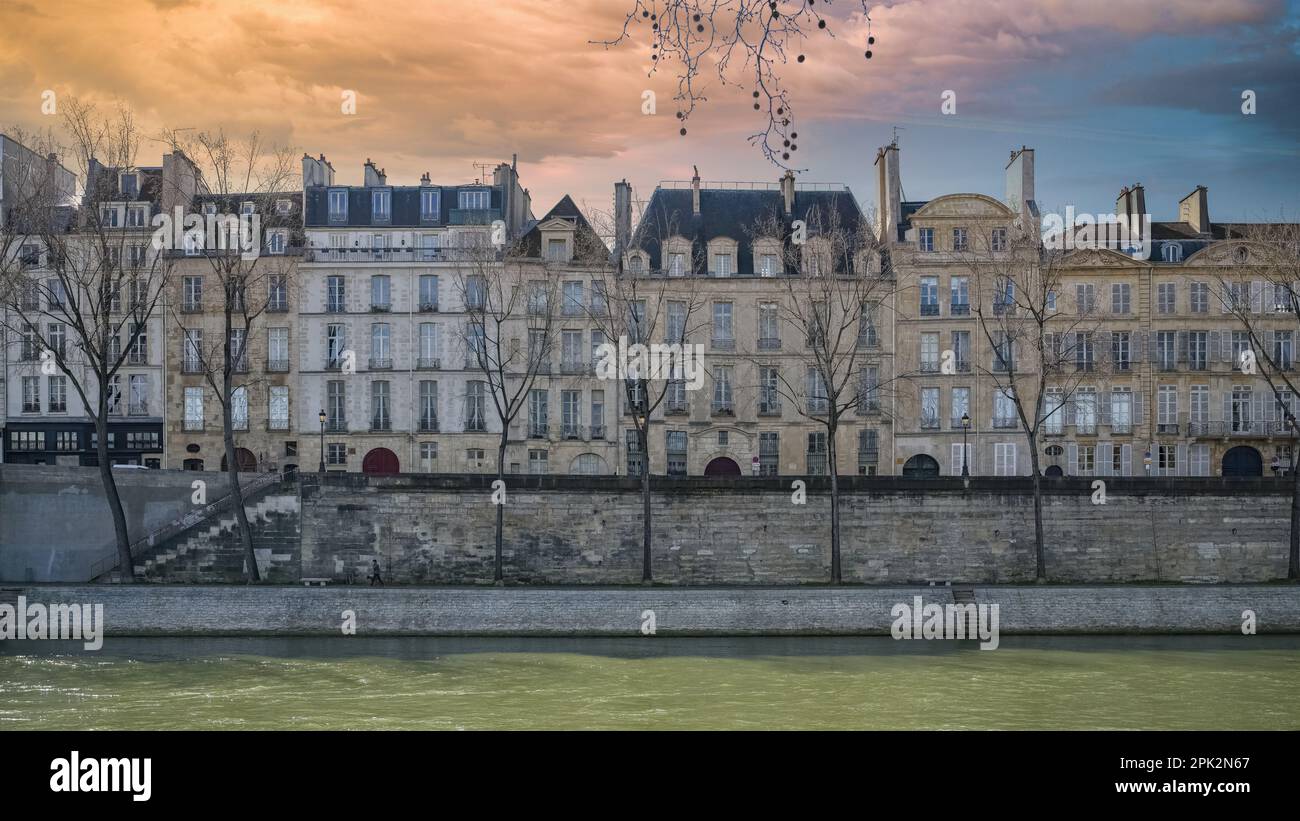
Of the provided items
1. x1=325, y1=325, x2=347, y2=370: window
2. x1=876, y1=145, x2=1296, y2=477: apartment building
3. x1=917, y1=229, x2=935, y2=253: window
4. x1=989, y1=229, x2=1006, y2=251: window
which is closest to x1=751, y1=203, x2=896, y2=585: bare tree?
x1=876, y1=145, x2=1296, y2=477: apartment building

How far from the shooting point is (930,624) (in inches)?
1091

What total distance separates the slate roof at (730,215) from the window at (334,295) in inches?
390

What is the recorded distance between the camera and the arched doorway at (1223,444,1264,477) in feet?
133

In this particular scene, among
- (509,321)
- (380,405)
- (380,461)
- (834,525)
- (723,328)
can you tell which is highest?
(509,321)

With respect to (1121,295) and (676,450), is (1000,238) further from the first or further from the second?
(676,450)

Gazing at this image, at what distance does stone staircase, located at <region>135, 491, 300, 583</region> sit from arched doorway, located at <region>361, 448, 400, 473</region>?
734cm

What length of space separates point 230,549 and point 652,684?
50.4 ft

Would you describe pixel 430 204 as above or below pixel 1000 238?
above

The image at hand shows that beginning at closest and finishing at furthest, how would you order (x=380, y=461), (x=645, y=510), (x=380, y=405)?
(x=645, y=510) → (x=380, y=461) → (x=380, y=405)

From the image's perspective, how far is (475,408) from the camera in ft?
133

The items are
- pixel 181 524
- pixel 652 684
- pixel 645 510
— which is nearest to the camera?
pixel 652 684

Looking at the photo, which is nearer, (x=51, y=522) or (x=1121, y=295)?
(x=51, y=522)

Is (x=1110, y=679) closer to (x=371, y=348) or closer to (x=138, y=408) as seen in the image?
(x=371, y=348)

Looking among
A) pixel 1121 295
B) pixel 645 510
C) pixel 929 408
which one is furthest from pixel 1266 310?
pixel 645 510
